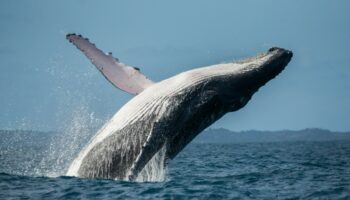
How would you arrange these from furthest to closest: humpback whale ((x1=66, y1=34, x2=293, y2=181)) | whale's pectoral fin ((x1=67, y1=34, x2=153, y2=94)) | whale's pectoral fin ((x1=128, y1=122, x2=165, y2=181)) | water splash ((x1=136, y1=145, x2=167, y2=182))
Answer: whale's pectoral fin ((x1=67, y1=34, x2=153, y2=94))
water splash ((x1=136, y1=145, x2=167, y2=182))
humpback whale ((x1=66, y1=34, x2=293, y2=181))
whale's pectoral fin ((x1=128, y1=122, x2=165, y2=181))

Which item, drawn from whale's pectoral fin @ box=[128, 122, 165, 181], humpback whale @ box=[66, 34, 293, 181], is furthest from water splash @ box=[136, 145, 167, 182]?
whale's pectoral fin @ box=[128, 122, 165, 181]

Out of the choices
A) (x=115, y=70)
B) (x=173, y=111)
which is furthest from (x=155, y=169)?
(x=115, y=70)

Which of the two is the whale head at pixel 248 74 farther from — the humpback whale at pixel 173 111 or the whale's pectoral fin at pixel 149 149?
the whale's pectoral fin at pixel 149 149

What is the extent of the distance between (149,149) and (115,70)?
2.25m

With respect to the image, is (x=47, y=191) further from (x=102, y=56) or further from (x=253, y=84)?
(x=253, y=84)

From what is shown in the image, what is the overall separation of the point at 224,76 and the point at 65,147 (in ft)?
18.4

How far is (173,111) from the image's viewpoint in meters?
9.62

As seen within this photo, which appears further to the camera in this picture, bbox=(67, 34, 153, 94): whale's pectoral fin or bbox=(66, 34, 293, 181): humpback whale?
bbox=(67, 34, 153, 94): whale's pectoral fin

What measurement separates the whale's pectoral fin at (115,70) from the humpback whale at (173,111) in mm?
400

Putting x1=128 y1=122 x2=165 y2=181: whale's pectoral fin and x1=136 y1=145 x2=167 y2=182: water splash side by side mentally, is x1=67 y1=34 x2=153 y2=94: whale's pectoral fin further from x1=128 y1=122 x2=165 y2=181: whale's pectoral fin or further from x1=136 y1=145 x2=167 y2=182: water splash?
x1=136 y1=145 x2=167 y2=182: water splash

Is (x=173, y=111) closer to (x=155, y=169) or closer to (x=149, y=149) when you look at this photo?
(x=149, y=149)

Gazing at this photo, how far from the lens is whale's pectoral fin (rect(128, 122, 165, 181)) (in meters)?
9.11

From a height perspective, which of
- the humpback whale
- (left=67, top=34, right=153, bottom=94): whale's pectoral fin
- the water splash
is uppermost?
(left=67, top=34, right=153, bottom=94): whale's pectoral fin

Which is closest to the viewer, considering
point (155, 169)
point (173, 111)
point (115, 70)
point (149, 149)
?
point (149, 149)
